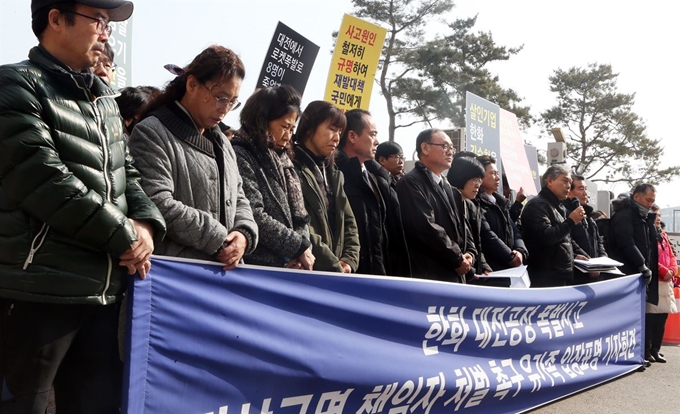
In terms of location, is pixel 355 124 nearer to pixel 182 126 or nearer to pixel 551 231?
pixel 182 126

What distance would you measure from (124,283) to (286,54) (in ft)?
15.5

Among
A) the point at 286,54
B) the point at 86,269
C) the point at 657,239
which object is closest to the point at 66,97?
the point at 86,269

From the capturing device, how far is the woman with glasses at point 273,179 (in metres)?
3.01

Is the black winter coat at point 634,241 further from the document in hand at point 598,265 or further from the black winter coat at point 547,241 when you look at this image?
the black winter coat at point 547,241

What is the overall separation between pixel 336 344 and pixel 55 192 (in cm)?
151

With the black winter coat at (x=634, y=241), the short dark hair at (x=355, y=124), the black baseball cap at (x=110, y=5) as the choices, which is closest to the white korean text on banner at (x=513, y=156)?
the black winter coat at (x=634, y=241)

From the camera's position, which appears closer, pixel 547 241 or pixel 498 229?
pixel 498 229

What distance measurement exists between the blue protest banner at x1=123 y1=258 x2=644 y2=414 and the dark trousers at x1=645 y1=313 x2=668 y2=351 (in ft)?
8.85

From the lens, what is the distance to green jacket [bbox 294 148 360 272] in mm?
3391

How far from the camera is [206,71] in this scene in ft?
8.51

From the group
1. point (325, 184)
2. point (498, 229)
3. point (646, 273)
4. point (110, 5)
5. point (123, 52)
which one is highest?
point (123, 52)

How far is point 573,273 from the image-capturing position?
6.12m

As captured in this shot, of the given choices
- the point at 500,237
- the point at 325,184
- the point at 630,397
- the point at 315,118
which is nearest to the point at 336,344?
the point at 325,184

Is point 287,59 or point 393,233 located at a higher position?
point 287,59
